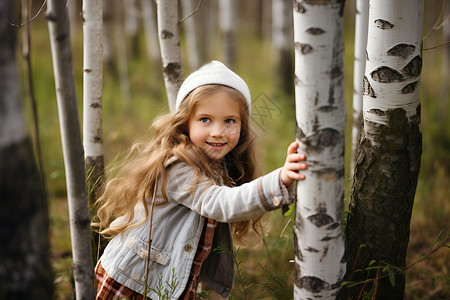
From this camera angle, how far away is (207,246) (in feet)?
6.34

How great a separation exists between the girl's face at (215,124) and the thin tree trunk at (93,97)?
2.17ft

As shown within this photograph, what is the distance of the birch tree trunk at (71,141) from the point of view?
128 centimetres

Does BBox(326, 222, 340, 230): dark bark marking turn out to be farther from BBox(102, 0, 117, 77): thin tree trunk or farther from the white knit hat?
BBox(102, 0, 117, 77): thin tree trunk

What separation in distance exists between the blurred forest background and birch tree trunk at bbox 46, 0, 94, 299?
0.57 m

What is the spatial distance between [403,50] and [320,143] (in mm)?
666

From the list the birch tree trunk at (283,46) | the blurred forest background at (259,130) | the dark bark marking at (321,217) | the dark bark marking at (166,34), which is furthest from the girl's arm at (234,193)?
the birch tree trunk at (283,46)

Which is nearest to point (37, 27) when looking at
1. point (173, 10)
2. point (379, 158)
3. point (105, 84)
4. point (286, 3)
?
point (105, 84)

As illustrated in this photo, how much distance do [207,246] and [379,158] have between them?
34.9 inches

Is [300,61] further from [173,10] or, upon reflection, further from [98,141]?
[98,141]

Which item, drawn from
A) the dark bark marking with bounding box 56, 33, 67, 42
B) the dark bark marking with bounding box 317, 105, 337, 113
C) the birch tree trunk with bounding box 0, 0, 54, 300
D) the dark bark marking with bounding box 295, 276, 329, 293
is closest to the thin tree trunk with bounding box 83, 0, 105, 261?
the dark bark marking with bounding box 56, 33, 67, 42

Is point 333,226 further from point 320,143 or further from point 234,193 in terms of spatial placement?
point 234,193

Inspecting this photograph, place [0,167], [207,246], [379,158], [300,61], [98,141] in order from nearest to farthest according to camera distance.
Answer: [0,167] → [300,61] → [379,158] → [207,246] → [98,141]

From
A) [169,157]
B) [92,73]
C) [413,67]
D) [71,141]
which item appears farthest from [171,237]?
[413,67]

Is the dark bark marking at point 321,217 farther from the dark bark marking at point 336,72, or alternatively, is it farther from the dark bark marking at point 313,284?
the dark bark marking at point 336,72
